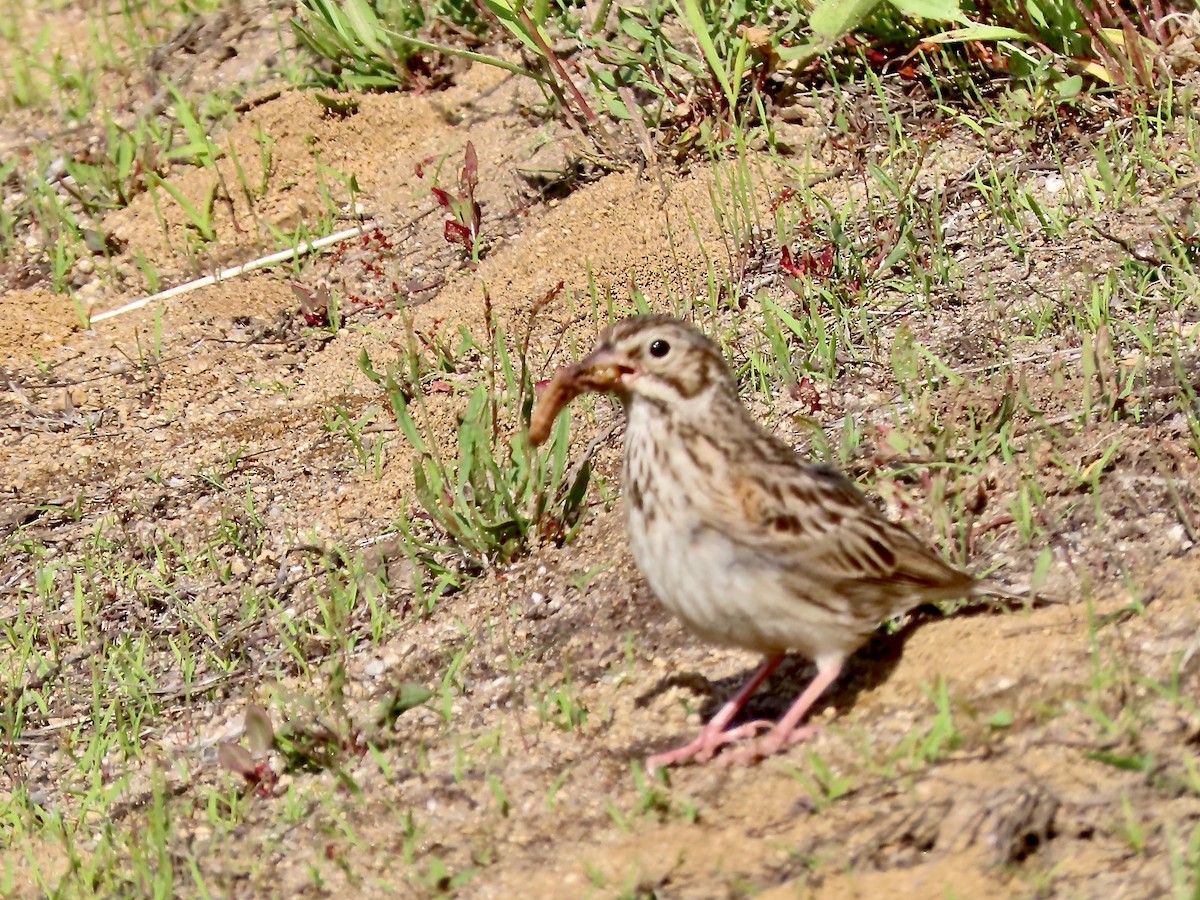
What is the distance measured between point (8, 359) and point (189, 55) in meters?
2.66

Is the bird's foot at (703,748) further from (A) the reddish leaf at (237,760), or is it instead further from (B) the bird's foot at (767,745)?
(A) the reddish leaf at (237,760)

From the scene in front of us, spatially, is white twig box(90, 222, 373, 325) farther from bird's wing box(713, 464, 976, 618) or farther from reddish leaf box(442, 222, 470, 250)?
bird's wing box(713, 464, 976, 618)

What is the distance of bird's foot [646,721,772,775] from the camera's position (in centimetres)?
466

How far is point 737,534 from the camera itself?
4488 mm

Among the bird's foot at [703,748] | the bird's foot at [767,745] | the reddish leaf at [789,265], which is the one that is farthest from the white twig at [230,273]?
the bird's foot at [767,745]

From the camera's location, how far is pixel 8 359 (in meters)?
7.82

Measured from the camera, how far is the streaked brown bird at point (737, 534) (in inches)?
176

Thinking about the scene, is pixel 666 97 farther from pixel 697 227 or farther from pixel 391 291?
pixel 391 291

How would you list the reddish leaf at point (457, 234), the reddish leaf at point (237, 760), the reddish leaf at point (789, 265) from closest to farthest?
1. the reddish leaf at point (237, 760)
2. the reddish leaf at point (789, 265)
3. the reddish leaf at point (457, 234)

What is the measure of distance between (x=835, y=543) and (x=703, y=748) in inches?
26.5

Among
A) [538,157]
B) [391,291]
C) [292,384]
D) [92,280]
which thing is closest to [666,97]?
[538,157]

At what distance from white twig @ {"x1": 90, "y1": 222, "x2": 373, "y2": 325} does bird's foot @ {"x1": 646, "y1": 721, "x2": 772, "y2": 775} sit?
4.08 metres

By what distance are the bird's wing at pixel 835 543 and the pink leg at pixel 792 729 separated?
0.74ft

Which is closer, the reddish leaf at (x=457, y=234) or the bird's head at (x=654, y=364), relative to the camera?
the bird's head at (x=654, y=364)
